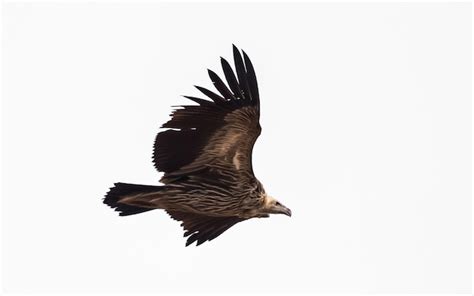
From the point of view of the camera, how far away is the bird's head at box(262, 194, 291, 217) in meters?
19.0

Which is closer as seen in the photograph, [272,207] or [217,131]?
[217,131]

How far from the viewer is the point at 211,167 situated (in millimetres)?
18516

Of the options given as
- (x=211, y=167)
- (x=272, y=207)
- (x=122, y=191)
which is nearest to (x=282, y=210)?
(x=272, y=207)

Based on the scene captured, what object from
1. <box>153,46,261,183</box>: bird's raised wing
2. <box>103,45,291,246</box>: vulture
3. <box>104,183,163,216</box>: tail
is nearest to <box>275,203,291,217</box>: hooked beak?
<box>103,45,291,246</box>: vulture

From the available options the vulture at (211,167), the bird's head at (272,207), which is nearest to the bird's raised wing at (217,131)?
the vulture at (211,167)

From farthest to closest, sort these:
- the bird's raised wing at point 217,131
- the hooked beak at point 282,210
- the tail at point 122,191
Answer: the hooked beak at point 282,210 → the tail at point 122,191 → the bird's raised wing at point 217,131

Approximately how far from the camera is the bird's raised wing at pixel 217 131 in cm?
1755

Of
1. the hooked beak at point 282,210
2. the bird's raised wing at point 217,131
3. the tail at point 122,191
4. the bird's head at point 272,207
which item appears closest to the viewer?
the bird's raised wing at point 217,131

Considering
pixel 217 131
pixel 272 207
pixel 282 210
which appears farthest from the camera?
pixel 282 210

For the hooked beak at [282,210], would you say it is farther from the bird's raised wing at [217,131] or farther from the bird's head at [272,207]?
the bird's raised wing at [217,131]

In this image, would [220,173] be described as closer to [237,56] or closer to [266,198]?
[266,198]

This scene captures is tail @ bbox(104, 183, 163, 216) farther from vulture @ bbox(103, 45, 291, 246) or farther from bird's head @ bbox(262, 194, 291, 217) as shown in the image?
bird's head @ bbox(262, 194, 291, 217)

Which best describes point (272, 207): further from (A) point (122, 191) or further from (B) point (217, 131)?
(A) point (122, 191)

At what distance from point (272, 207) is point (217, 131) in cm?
173
